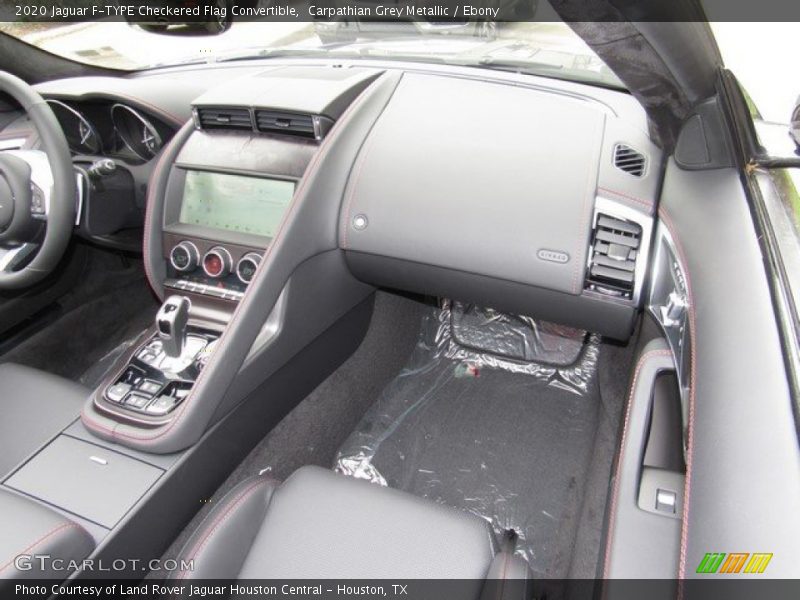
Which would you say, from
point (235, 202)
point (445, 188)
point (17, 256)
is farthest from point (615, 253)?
point (17, 256)

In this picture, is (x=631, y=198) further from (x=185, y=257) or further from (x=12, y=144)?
(x=12, y=144)

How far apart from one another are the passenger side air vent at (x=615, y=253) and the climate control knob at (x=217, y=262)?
99 cm

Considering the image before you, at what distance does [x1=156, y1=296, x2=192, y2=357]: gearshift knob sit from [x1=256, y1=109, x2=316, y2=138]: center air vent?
21.4 inches

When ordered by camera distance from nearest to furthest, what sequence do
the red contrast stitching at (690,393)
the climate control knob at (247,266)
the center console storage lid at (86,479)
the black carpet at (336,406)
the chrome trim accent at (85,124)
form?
the red contrast stitching at (690,393) → the center console storage lid at (86,479) → the climate control knob at (247,266) → the black carpet at (336,406) → the chrome trim accent at (85,124)

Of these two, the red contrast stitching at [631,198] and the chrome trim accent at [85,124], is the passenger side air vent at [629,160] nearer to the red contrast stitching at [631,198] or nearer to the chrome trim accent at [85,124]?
the red contrast stitching at [631,198]

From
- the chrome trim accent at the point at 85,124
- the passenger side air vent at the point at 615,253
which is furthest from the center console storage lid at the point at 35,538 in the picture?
the chrome trim accent at the point at 85,124

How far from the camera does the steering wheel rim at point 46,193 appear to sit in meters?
1.55

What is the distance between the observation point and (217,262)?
65.1 inches

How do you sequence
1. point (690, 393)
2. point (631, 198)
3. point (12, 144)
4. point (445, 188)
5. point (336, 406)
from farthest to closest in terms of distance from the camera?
point (336, 406) → point (12, 144) → point (445, 188) → point (631, 198) → point (690, 393)

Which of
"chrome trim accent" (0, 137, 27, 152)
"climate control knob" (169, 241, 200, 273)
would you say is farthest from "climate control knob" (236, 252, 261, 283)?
"chrome trim accent" (0, 137, 27, 152)

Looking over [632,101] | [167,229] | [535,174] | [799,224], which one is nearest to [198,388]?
[167,229]

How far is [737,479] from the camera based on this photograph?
2.58ft

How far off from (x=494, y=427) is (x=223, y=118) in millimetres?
1437

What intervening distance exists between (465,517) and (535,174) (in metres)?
0.86
